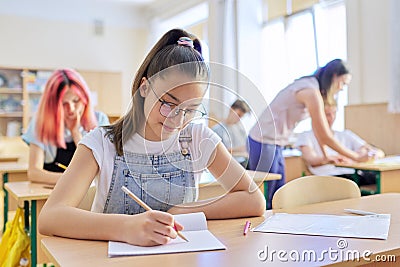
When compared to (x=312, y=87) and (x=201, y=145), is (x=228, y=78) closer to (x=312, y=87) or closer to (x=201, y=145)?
(x=201, y=145)

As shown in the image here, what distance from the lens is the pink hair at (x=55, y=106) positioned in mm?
2348

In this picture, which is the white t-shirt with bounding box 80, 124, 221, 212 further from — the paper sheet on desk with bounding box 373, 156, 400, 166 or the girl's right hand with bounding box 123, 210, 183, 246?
the paper sheet on desk with bounding box 373, 156, 400, 166

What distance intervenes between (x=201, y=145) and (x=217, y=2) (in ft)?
14.9

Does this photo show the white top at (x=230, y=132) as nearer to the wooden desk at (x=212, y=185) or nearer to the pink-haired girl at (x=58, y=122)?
the wooden desk at (x=212, y=185)

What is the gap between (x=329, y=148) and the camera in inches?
129

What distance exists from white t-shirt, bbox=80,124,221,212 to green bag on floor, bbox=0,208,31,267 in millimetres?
751

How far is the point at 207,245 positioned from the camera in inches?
38.2

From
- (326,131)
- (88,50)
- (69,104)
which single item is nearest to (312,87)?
(326,131)

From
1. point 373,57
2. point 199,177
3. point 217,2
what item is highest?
point 217,2

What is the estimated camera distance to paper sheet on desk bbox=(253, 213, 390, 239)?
1.07 metres

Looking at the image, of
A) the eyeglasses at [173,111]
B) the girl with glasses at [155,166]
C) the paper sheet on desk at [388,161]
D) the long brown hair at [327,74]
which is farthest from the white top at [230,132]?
the paper sheet on desk at [388,161]

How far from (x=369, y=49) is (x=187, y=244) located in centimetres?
346

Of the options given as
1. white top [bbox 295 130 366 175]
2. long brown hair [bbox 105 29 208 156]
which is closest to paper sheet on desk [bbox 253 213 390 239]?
long brown hair [bbox 105 29 208 156]

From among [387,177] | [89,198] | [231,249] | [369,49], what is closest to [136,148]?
[89,198]
